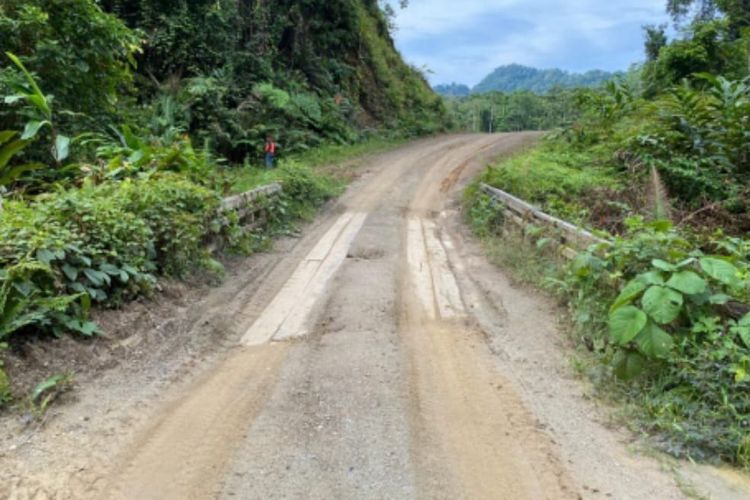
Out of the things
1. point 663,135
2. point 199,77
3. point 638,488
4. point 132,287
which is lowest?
point 638,488

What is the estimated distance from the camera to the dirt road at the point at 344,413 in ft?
9.84

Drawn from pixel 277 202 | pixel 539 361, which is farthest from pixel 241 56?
pixel 539 361

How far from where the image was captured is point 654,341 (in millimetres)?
3867

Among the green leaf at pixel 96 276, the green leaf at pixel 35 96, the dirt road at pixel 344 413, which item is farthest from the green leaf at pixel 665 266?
the green leaf at pixel 35 96

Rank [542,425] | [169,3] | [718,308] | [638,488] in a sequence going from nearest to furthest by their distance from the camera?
[638,488]
[542,425]
[718,308]
[169,3]

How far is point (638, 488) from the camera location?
9.96ft

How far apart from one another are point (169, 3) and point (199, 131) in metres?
4.85

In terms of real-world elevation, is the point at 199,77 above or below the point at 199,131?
above

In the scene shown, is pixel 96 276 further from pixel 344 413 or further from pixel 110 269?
pixel 344 413

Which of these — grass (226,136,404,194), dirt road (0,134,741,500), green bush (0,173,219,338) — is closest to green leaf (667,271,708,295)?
dirt road (0,134,741,500)

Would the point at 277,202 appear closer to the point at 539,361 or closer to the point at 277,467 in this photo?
the point at 539,361

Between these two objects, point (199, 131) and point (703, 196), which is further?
point (199, 131)

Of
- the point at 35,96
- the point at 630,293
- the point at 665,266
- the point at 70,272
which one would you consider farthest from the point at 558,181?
the point at 70,272

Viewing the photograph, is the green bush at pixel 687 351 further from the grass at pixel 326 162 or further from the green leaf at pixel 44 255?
the grass at pixel 326 162
